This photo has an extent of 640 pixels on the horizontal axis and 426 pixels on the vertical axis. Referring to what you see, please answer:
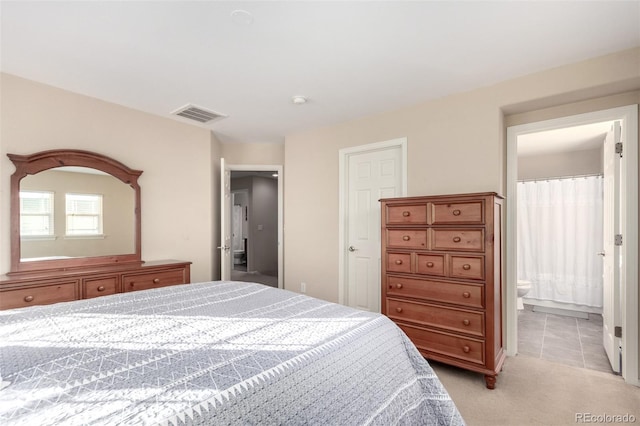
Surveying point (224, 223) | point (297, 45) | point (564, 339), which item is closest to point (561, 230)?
point (564, 339)

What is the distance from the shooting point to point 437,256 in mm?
2553

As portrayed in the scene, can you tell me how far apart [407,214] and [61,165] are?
10.7ft

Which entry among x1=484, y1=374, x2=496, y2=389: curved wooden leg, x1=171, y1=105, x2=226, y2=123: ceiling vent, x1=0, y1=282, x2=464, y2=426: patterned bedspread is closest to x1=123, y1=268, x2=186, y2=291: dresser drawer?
x1=0, y1=282, x2=464, y2=426: patterned bedspread

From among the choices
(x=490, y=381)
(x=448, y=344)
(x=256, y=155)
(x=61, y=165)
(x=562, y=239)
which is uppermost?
(x=256, y=155)

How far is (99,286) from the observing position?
2.71 metres

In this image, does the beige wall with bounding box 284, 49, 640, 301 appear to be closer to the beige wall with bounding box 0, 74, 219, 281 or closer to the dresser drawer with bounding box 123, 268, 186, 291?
the beige wall with bounding box 0, 74, 219, 281

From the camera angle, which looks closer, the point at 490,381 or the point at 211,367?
the point at 211,367

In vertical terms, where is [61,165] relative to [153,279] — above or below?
above

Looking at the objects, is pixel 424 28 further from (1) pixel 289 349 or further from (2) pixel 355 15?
(1) pixel 289 349

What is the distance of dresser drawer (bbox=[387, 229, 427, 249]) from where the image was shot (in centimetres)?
263

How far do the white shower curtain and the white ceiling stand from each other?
2.84m

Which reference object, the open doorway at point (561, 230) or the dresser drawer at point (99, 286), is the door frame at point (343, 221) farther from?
the dresser drawer at point (99, 286)

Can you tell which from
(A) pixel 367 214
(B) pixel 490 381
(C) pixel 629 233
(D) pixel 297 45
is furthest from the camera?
(A) pixel 367 214

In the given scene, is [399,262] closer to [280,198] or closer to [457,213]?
[457,213]
